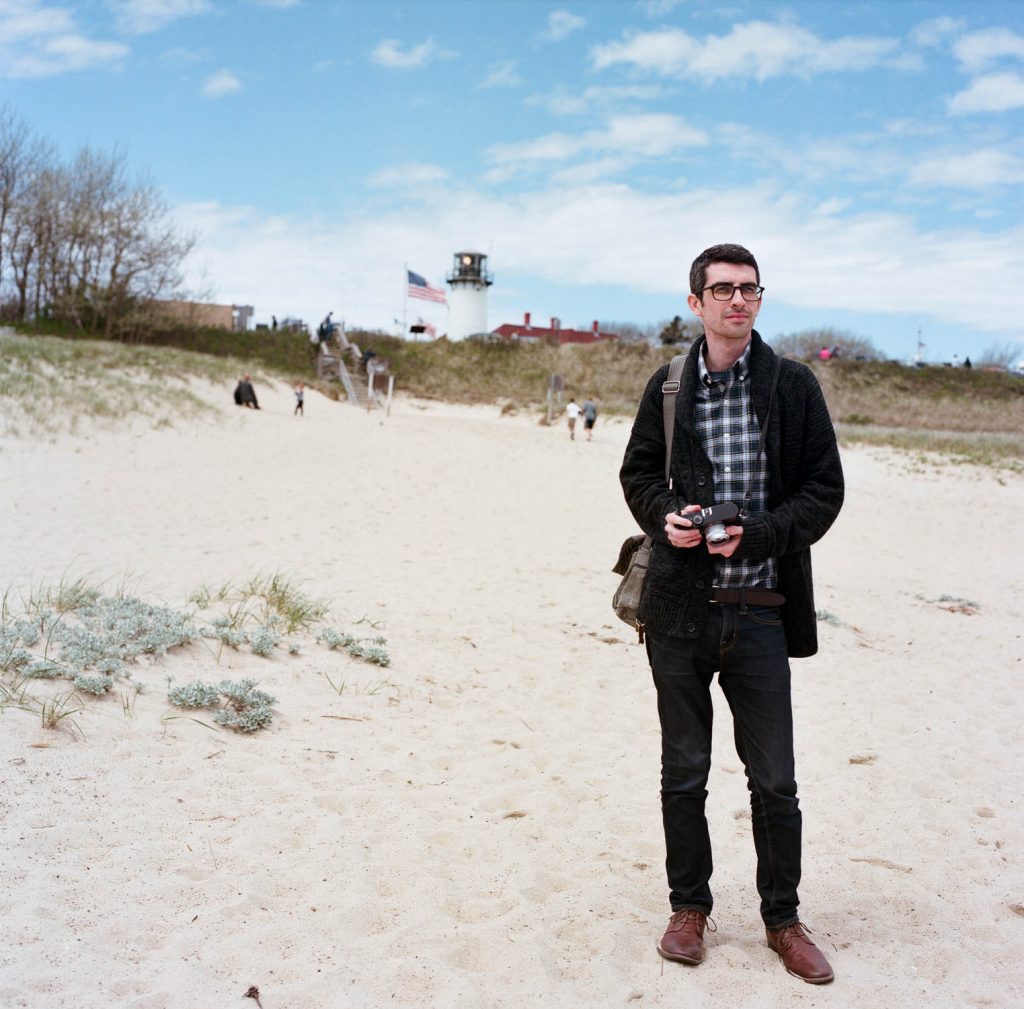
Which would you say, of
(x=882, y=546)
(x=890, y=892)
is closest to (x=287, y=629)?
(x=890, y=892)

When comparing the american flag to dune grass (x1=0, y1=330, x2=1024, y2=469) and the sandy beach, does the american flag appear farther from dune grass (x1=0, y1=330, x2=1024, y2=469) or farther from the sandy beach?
the sandy beach

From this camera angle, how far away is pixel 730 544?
273 cm

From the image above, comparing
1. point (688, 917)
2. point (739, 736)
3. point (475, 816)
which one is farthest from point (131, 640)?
point (739, 736)

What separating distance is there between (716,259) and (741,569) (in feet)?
3.42

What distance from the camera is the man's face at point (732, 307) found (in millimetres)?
2812

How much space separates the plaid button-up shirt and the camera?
17cm

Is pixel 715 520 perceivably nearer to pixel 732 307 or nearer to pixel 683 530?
pixel 683 530

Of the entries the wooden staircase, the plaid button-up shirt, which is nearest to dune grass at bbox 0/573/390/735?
the plaid button-up shirt

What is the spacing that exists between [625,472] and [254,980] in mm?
2156

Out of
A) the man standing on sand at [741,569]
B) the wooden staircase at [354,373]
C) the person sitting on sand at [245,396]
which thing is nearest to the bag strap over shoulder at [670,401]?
the man standing on sand at [741,569]

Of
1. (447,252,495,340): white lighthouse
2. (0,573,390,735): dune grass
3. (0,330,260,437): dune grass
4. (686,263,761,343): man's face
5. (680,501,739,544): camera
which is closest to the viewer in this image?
(680,501,739,544): camera

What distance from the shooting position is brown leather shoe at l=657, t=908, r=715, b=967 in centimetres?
306

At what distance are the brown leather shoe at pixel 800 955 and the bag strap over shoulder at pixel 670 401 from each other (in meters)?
1.64

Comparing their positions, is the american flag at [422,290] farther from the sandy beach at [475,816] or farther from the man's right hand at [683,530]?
the man's right hand at [683,530]
